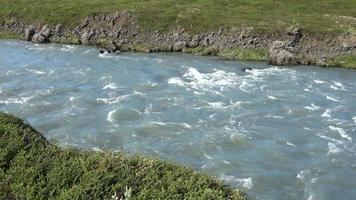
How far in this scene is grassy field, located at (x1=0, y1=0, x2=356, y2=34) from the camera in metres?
74.3

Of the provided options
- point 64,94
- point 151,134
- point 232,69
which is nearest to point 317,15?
point 232,69

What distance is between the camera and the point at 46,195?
14.7 metres

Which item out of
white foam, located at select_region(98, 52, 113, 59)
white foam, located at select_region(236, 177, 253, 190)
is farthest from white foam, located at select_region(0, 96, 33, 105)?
white foam, located at select_region(236, 177, 253, 190)

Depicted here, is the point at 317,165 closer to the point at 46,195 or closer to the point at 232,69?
the point at 46,195

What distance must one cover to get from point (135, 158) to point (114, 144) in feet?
50.8

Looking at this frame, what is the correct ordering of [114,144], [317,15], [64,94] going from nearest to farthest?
[114,144] → [64,94] → [317,15]

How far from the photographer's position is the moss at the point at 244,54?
211 ft

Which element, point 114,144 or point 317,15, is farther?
point 317,15

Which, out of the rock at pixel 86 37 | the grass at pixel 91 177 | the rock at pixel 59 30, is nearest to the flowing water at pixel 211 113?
the grass at pixel 91 177

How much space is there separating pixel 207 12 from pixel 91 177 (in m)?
69.9

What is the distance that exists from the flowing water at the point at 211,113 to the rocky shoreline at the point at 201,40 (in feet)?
17.6

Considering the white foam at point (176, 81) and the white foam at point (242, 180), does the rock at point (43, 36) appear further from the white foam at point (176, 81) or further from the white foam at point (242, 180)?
the white foam at point (242, 180)

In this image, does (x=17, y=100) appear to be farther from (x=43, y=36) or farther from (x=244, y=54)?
(x=43, y=36)

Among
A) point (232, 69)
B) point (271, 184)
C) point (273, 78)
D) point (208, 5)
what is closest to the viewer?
point (271, 184)
